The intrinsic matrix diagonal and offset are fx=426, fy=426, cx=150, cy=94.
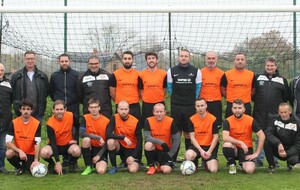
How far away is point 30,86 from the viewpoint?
6.20 m

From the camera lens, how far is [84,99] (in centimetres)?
640

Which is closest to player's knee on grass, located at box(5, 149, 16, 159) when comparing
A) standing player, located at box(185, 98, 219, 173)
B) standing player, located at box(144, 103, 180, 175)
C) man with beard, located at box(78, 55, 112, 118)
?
man with beard, located at box(78, 55, 112, 118)

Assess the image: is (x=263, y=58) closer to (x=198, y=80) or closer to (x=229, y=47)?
(x=229, y=47)

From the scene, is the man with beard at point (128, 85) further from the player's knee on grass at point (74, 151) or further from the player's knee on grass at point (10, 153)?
the player's knee on grass at point (10, 153)

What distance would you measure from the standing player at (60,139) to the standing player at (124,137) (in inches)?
18.9

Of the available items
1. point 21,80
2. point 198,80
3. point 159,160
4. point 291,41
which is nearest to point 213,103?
point 198,80

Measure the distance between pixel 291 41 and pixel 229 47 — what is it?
1141mm

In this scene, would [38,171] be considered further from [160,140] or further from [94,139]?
[160,140]

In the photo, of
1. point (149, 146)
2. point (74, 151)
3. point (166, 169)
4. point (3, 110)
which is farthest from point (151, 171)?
point (3, 110)

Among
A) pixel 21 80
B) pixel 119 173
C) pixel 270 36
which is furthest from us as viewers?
pixel 270 36

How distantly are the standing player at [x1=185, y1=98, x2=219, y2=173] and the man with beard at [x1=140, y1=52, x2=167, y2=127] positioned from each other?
2.21 ft

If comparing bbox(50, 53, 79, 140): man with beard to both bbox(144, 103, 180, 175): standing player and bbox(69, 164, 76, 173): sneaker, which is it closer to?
bbox(69, 164, 76, 173): sneaker

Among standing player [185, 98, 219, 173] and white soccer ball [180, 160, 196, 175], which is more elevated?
standing player [185, 98, 219, 173]

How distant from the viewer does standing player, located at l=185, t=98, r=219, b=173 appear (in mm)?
5766
